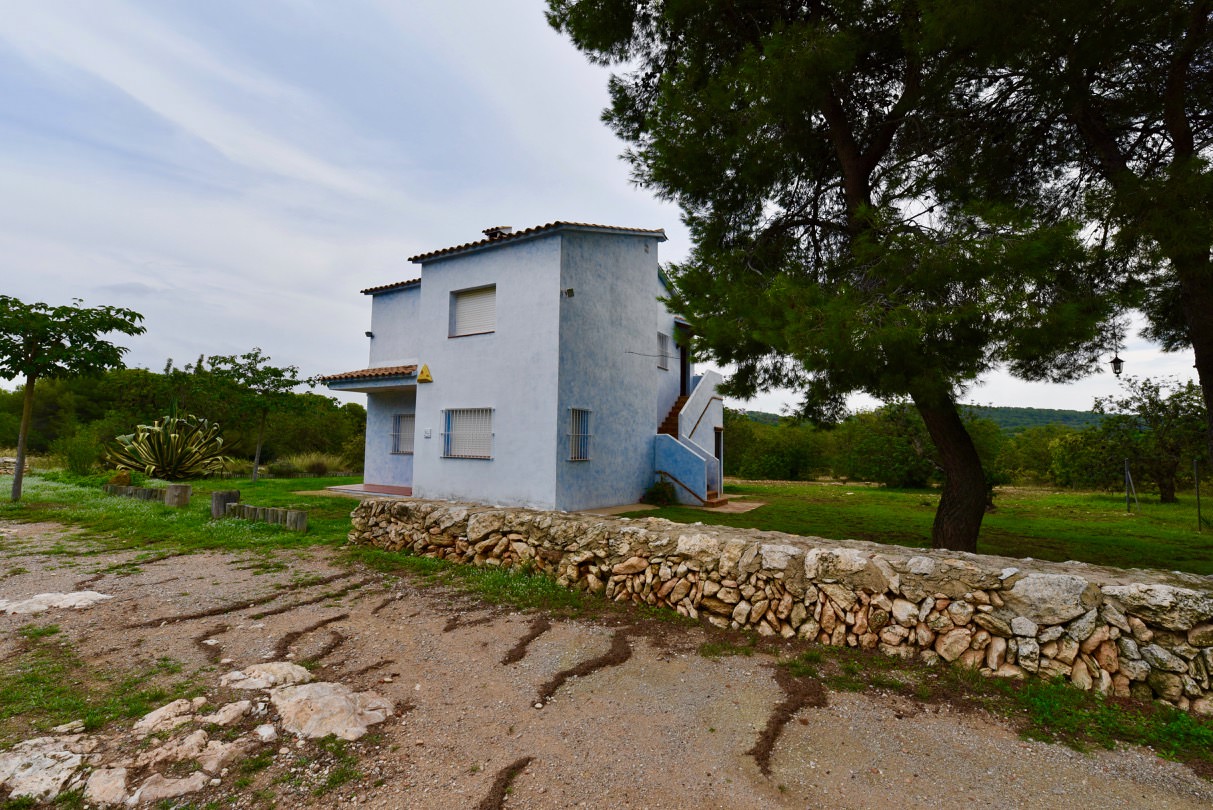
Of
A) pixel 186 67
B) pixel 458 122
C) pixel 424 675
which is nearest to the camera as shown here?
pixel 424 675

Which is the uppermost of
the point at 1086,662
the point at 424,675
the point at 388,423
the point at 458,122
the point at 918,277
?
the point at 458,122

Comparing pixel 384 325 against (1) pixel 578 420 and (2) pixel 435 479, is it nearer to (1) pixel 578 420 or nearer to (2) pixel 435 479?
(2) pixel 435 479

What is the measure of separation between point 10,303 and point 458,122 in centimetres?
929

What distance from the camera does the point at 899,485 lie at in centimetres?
1966

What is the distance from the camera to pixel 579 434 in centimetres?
1103

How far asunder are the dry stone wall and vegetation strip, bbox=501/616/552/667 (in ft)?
2.79

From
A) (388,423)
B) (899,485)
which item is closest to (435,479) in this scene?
(388,423)

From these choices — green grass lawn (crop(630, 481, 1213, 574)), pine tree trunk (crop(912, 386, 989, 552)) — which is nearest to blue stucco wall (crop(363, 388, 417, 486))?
green grass lawn (crop(630, 481, 1213, 574))

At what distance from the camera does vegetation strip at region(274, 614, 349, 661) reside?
12.8 ft

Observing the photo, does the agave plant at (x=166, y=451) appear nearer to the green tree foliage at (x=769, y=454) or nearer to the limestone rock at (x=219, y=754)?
the limestone rock at (x=219, y=754)

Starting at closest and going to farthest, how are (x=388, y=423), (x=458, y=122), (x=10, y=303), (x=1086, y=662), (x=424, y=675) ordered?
(x=1086, y=662)
(x=424, y=675)
(x=10, y=303)
(x=458, y=122)
(x=388, y=423)

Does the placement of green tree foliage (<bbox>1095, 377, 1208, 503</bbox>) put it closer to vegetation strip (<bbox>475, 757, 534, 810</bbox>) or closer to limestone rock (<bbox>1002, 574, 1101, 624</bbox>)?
limestone rock (<bbox>1002, 574, 1101, 624</bbox>)

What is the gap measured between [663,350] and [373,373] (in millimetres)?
7402

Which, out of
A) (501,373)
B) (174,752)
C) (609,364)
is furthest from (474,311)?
(174,752)
